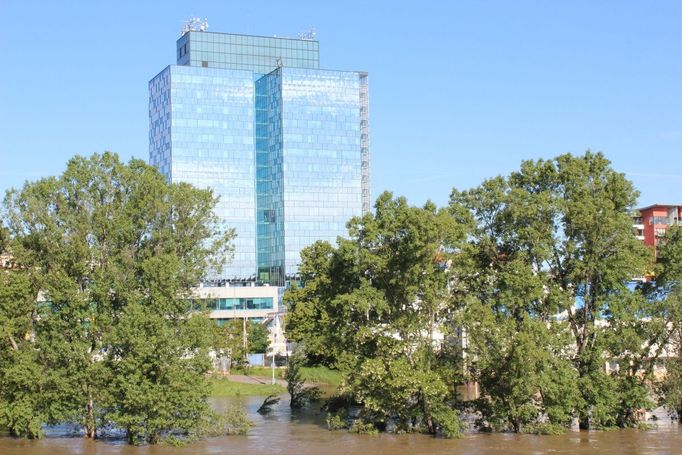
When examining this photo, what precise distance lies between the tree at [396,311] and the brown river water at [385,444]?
1709 millimetres

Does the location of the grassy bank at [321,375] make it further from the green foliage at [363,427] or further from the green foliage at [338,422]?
the green foliage at [363,427]

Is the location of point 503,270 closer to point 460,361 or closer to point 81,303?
point 460,361

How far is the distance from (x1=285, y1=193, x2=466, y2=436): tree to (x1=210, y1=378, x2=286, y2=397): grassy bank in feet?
89.0

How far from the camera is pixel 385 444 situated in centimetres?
4119

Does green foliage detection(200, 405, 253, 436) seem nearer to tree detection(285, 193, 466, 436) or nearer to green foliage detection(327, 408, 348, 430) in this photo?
green foliage detection(327, 408, 348, 430)

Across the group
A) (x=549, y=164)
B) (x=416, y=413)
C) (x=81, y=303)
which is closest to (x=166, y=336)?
(x=81, y=303)

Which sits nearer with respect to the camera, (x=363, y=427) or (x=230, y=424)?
(x=363, y=427)

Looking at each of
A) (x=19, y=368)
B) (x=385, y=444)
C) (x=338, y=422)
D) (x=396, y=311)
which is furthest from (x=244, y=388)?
(x=385, y=444)

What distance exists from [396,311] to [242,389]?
31.8m

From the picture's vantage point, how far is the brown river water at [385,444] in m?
39.5

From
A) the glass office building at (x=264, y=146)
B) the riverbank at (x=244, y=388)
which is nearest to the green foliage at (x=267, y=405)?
the riverbank at (x=244, y=388)

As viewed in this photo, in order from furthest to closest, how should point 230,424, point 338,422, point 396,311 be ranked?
point 338,422
point 230,424
point 396,311

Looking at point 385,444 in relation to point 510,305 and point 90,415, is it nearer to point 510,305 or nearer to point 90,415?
point 510,305

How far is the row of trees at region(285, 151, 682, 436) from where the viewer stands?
4144cm
